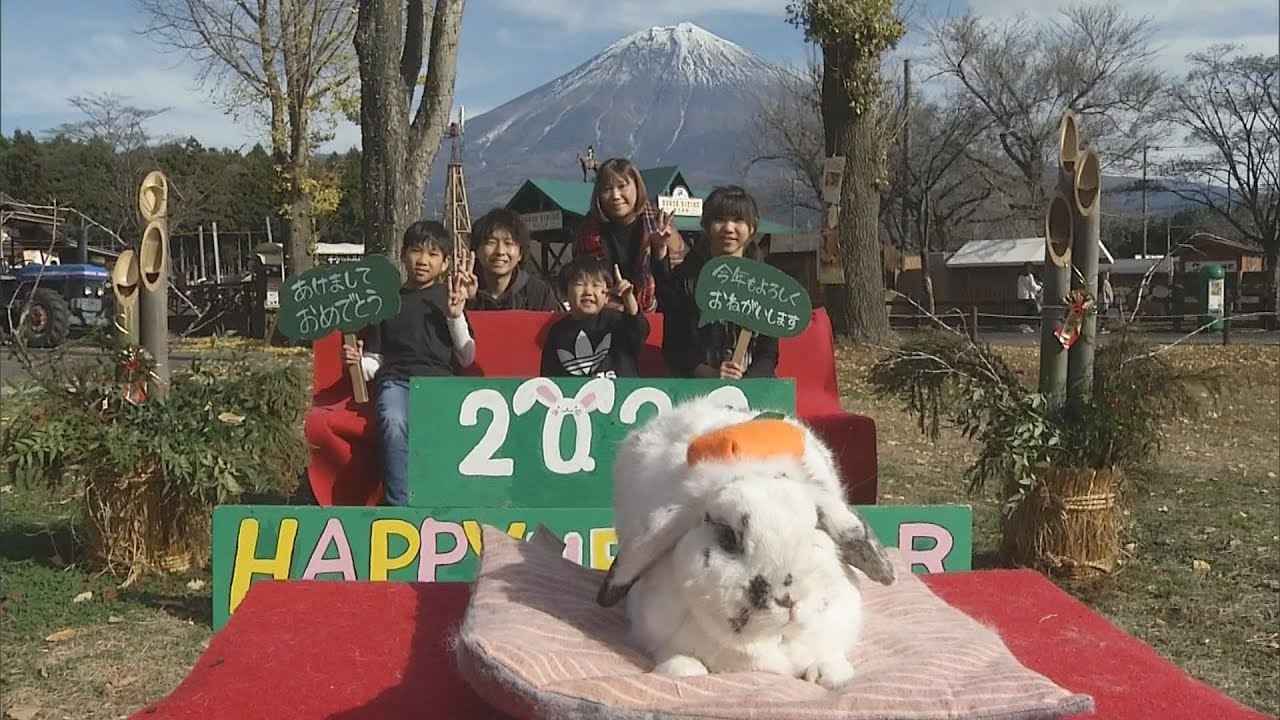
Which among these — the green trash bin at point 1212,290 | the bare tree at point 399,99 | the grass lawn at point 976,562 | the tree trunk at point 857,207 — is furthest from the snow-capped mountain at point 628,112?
the grass lawn at point 976,562

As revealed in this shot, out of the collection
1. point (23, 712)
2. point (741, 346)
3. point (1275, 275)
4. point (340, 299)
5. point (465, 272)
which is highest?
point (1275, 275)

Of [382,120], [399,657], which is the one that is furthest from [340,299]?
[382,120]

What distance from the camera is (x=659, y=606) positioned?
1.76 meters

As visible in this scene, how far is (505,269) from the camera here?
16.8 feet

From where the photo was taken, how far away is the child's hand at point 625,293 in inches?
172

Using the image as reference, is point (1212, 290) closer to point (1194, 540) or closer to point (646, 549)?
point (1194, 540)

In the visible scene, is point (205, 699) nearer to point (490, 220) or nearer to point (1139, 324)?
point (490, 220)

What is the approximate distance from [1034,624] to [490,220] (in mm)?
3173

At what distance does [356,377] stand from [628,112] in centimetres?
8217

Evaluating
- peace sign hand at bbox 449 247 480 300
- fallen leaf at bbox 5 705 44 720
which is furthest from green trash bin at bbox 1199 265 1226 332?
fallen leaf at bbox 5 705 44 720

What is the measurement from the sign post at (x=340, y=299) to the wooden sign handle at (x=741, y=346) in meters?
1.41

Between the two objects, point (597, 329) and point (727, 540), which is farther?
point (597, 329)

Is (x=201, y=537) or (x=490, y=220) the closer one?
(x=201, y=537)

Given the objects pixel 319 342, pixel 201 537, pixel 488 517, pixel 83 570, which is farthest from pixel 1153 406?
pixel 83 570
